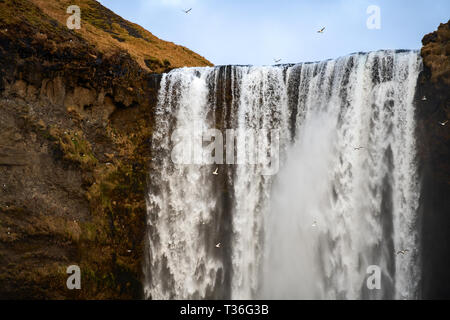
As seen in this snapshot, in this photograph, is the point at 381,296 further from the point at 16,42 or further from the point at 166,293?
the point at 16,42

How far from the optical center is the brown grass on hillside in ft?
61.9

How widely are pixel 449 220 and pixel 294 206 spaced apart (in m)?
5.29

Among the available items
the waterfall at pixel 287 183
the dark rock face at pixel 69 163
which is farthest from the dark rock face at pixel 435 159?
the dark rock face at pixel 69 163

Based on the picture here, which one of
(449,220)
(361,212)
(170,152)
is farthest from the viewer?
(170,152)

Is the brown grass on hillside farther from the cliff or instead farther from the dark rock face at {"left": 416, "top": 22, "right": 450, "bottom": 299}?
the dark rock face at {"left": 416, "top": 22, "right": 450, "bottom": 299}

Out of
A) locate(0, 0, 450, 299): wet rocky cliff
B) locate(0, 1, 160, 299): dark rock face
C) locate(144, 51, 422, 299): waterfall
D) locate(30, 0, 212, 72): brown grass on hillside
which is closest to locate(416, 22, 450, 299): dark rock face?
locate(0, 0, 450, 299): wet rocky cliff

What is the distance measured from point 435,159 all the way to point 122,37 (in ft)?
56.1

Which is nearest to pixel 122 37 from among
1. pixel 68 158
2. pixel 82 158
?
pixel 82 158

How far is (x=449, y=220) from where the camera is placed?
13016 mm

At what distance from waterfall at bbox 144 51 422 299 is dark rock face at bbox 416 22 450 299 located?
34cm

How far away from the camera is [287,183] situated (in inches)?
629

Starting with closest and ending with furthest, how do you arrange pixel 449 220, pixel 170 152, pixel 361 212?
1. pixel 449 220
2. pixel 361 212
3. pixel 170 152

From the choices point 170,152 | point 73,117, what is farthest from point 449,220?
point 73,117
